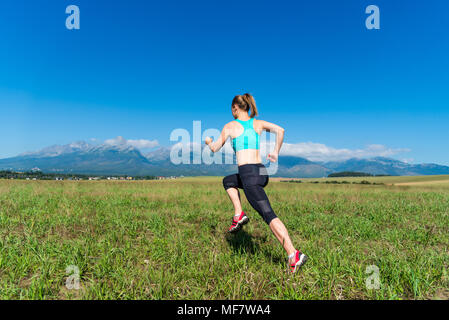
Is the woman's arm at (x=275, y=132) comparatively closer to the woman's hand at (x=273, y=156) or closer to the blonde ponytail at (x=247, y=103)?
the woman's hand at (x=273, y=156)

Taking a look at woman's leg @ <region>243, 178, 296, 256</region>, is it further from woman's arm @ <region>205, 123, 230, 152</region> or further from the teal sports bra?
woman's arm @ <region>205, 123, 230, 152</region>

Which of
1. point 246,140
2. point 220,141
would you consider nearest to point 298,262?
point 246,140

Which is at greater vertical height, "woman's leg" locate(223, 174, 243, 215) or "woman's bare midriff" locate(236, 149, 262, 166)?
"woman's bare midriff" locate(236, 149, 262, 166)

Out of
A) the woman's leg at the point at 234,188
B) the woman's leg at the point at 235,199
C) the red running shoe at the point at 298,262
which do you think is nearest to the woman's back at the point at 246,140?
the woman's leg at the point at 234,188

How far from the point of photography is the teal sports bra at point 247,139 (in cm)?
398

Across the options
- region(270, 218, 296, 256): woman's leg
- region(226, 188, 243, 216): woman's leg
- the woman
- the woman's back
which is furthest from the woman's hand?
region(226, 188, 243, 216): woman's leg

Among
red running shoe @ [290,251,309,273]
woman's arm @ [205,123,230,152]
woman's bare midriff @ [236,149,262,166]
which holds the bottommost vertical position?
red running shoe @ [290,251,309,273]

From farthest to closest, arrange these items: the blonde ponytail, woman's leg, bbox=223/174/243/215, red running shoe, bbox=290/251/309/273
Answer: woman's leg, bbox=223/174/243/215
the blonde ponytail
red running shoe, bbox=290/251/309/273

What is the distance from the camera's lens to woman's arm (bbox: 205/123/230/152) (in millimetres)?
4211

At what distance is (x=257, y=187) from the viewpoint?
3.79 metres

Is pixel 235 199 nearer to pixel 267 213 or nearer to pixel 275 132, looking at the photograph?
pixel 267 213
